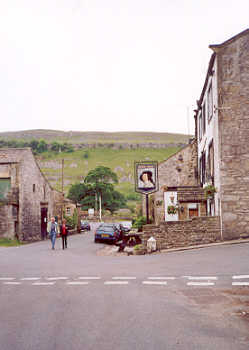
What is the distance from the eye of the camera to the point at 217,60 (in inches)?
822

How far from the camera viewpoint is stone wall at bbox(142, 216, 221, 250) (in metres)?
20.3

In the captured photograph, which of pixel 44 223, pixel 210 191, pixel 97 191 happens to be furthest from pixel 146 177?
pixel 97 191

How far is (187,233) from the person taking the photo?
20359 millimetres

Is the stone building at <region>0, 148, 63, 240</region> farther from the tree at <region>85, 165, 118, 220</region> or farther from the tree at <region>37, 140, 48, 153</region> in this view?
the tree at <region>37, 140, 48, 153</region>

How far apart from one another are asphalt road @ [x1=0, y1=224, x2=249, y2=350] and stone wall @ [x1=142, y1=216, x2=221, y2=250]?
19.3 ft

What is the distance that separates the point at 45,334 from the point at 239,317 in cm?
315

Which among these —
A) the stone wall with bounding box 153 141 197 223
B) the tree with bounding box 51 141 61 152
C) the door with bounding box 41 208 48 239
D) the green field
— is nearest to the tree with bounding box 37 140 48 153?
the tree with bounding box 51 141 61 152

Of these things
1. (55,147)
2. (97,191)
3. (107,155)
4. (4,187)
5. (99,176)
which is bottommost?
(4,187)

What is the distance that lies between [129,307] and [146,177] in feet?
50.1

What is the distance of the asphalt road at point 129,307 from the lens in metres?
6.05

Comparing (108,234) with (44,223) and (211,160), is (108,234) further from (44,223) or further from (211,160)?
(44,223)

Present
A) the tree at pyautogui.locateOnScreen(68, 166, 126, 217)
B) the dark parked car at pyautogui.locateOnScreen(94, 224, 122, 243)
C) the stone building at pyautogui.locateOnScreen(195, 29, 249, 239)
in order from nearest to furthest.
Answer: the stone building at pyautogui.locateOnScreen(195, 29, 249, 239) < the dark parked car at pyautogui.locateOnScreen(94, 224, 122, 243) < the tree at pyautogui.locateOnScreen(68, 166, 126, 217)

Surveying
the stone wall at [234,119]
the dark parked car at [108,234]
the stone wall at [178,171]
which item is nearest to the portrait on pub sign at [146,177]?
the stone wall at [234,119]

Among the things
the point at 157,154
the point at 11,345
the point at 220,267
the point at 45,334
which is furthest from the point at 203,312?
the point at 157,154
